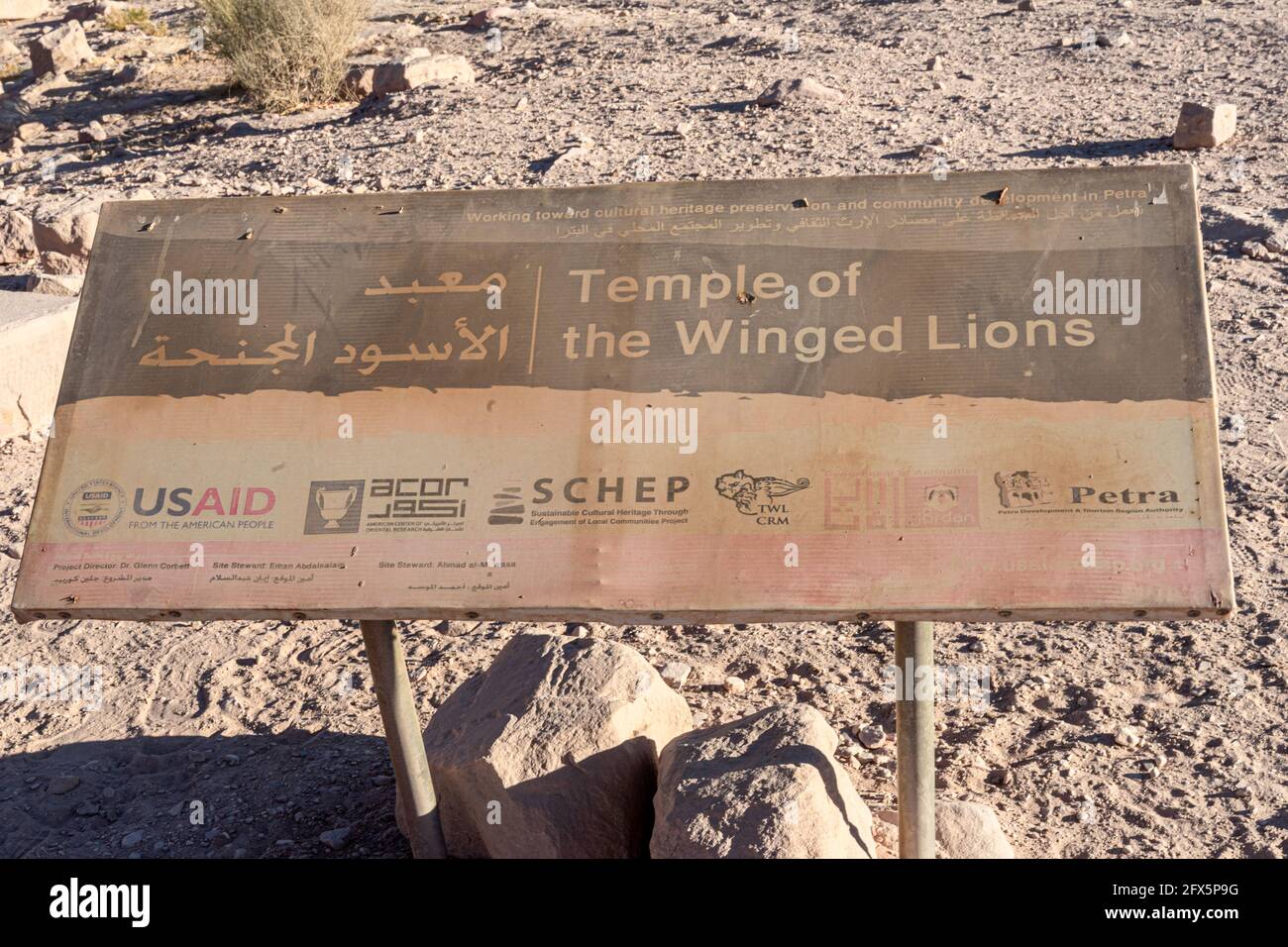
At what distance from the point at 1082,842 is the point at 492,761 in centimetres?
166

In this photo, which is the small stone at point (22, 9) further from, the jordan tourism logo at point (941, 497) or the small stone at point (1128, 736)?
the jordan tourism logo at point (941, 497)

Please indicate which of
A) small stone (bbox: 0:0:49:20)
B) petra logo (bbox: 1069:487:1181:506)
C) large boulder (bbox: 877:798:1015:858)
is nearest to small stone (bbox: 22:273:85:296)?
large boulder (bbox: 877:798:1015:858)

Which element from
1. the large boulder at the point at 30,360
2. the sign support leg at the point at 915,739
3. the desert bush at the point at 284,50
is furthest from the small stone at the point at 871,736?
the desert bush at the point at 284,50

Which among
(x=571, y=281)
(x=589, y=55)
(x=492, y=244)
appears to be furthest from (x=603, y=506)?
(x=589, y=55)

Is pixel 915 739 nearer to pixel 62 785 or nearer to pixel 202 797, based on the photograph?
pixel 202 797

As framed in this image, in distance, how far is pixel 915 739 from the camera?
2600 millimetres

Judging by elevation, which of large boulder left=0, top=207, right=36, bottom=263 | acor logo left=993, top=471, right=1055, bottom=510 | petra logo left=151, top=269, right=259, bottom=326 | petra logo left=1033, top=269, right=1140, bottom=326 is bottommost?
large boulder left=0, top=207, right=36, bottom=263

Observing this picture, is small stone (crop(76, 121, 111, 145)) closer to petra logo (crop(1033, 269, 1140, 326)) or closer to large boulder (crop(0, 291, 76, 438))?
large boulder (crop(0, 291, 76, 438))

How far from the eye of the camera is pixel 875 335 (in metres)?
2.40

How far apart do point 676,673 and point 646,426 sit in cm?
190

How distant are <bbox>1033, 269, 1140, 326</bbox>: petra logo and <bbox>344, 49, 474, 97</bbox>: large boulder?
8.85 metres

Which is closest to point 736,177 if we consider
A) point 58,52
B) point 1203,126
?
point 1203,126

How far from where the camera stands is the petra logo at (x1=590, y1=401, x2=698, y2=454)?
7.80 feet

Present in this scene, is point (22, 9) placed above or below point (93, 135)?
above
